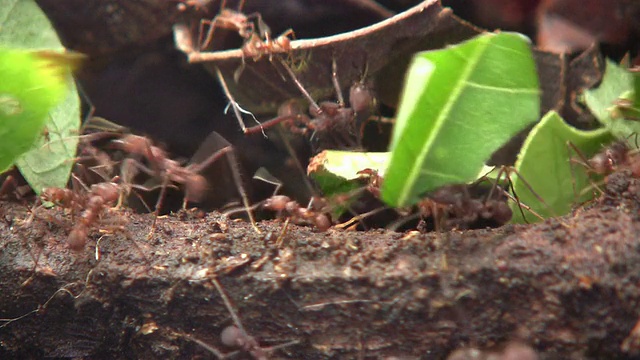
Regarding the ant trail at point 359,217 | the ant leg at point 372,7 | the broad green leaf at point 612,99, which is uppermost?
the ant leg at point 372,7

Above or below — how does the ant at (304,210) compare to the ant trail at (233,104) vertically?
below

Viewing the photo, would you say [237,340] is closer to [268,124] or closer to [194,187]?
[194,187]

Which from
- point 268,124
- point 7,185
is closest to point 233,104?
point 268,124

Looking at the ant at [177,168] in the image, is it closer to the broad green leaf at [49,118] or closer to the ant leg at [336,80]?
the broad green leaf at [49,118]

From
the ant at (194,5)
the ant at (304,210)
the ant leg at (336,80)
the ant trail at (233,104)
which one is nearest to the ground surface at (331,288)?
the ant at (304,210)

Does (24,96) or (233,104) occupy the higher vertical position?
(24,96)

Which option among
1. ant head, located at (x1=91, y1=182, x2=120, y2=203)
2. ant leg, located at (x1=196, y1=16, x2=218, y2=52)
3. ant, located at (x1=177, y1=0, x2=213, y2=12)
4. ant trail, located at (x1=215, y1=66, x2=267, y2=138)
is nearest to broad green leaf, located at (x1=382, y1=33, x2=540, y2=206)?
ant trail, located at (x1=215, y1=66, x2=267, y2=138)

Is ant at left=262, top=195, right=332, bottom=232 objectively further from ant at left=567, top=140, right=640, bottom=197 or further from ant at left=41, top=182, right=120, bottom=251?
ant at left=567, top=140, right=640, bottom=197
